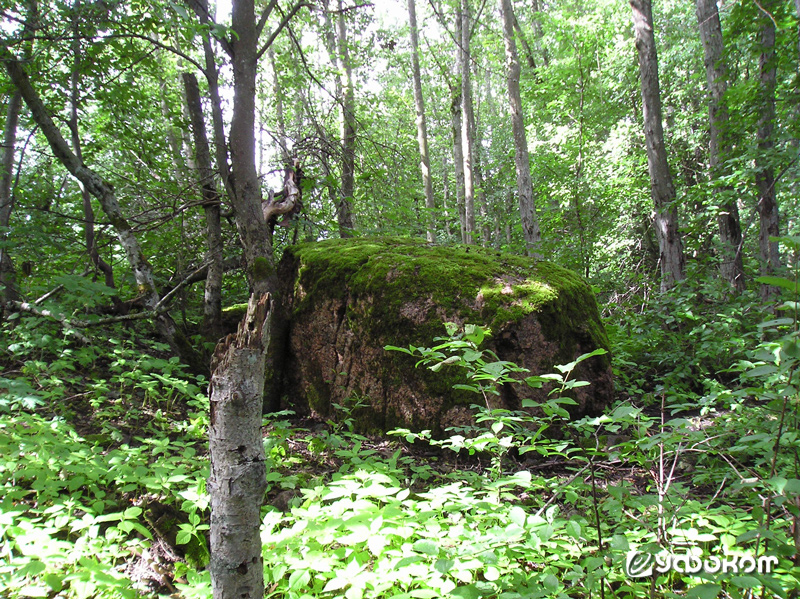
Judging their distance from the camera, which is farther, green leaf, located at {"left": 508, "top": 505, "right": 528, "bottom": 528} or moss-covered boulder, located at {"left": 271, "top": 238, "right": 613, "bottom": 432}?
moss-covered boulder, located at {"left": 271, "top": 238, "right": 613, "bottom": 432}

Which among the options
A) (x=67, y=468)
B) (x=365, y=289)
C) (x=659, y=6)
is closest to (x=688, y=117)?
(x=659, y=6)

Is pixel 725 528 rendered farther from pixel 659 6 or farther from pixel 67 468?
pixel 659 6

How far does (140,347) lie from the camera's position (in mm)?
5141

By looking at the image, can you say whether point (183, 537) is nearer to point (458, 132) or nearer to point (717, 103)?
point (717, 103)

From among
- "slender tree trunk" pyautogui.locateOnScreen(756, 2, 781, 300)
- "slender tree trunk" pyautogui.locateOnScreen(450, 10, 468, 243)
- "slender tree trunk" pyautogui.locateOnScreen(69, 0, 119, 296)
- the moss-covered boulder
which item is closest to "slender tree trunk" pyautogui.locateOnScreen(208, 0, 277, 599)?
the moss-covered boulder

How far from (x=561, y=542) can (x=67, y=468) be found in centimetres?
251

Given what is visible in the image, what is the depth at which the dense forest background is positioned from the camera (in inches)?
62.9

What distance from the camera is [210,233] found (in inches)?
209

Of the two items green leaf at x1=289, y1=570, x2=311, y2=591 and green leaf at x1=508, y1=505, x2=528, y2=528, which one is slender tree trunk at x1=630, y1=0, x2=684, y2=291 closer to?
green leaf at x1=508, y1=505, x2=528, y2=528

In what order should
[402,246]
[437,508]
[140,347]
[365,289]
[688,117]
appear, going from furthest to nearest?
[688,117]
[140,347]
[402,246]
[365,289]
[437,508]

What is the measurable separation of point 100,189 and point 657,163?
7200 mm

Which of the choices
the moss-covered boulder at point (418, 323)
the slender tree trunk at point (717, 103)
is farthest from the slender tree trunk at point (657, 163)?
the moss-covered boulder at point (418, 323)

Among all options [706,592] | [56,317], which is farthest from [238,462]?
[56,317]

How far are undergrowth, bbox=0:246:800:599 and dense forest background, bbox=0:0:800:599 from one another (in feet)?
0.06
